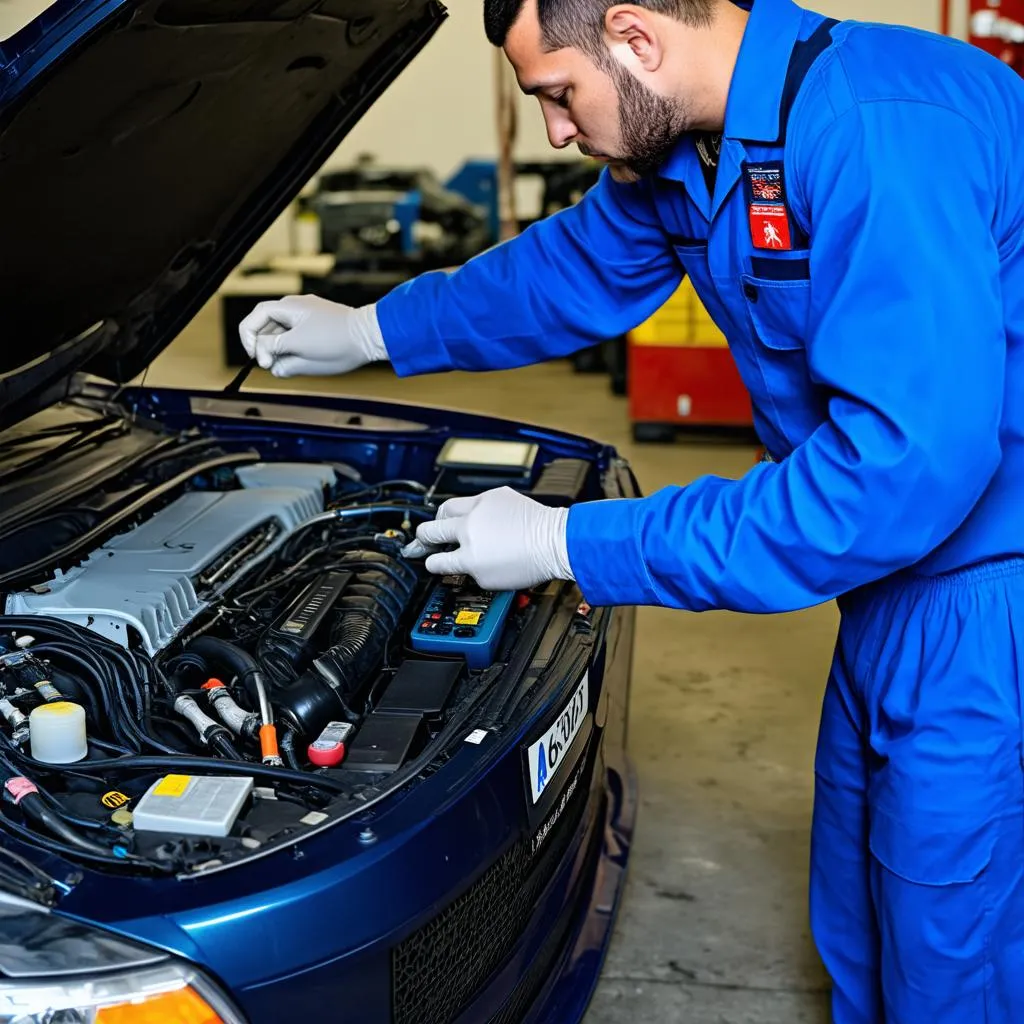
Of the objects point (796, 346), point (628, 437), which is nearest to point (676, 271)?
point (796, 346)

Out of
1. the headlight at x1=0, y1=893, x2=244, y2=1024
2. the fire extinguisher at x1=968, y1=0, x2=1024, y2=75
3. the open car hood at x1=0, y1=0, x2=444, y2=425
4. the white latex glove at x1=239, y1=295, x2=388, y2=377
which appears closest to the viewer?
the headlight at x1=0, y1=893, x2=244, y2=1024

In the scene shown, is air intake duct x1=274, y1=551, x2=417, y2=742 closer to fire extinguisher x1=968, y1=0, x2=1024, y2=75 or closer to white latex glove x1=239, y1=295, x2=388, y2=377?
white latex glove x1=239, y1=295, x2=388, y2=377

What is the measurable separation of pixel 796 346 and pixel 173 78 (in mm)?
862

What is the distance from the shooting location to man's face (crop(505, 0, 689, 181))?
4.46 feet

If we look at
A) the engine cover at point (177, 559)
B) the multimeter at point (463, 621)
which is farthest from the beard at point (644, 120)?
the engine cover at point (177, 559)

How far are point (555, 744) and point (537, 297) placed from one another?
2.32ft

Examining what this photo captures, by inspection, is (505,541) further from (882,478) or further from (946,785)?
(946,785)

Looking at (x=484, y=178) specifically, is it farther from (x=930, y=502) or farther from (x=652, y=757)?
(x=930, y=502)

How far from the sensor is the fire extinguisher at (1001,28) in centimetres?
447

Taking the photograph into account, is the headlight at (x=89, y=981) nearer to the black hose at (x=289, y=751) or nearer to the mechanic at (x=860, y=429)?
the black hose at (x=289, y=751)

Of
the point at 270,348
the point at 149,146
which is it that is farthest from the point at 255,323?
the point at 149,146

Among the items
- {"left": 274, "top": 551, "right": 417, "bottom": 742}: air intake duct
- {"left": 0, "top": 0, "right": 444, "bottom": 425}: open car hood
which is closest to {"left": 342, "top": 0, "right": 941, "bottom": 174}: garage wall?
{"left": 0, "top": 0, "right": 444, "bottom": 425}: open car hood

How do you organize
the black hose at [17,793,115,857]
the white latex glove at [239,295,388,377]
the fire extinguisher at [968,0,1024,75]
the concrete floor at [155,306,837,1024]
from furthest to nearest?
the fire extinguisher at [968,0,1024,75] → the concrete floor at [155,306,837,1024] → the white latex glove at [239,295,388,377] → the black hose at [17,793,115,857]

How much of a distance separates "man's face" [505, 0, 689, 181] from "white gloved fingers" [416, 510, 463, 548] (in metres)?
0.47
